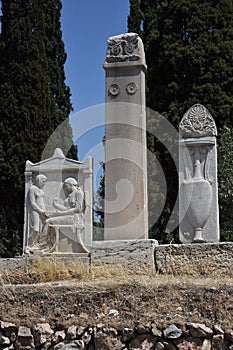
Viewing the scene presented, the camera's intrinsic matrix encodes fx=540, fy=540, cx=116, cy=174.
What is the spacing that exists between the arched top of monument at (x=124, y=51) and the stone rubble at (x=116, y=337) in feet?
14.8

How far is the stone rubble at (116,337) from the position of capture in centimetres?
438

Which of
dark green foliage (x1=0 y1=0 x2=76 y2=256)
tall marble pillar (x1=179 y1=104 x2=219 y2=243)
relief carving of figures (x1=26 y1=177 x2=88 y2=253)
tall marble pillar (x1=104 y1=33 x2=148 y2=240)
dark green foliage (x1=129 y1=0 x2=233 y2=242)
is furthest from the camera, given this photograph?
dark green foliage (x1=0 y1=0 x2=76 y2=256)

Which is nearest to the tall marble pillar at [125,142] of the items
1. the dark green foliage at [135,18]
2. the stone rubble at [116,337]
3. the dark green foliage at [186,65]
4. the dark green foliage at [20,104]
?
the stone rubble at [116,337]

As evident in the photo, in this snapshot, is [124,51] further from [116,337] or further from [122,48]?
[116,337]

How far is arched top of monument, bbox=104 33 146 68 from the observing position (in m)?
7.99

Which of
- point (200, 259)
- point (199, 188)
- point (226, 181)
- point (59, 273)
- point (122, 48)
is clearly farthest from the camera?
point (226, 181)

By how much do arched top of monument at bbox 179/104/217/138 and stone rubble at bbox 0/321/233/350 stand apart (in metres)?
4.57

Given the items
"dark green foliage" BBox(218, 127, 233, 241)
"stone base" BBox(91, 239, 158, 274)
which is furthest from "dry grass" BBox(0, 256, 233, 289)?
"dark green foliage" BBox(218, 127, 233, 241)

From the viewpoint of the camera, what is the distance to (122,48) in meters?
8.05

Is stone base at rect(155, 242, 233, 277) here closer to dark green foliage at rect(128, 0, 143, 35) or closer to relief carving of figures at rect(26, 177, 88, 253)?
relief carving of figures at rect(26, 177, 88, 253)

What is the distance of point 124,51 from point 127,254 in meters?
3.11

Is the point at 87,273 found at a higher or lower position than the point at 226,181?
lower

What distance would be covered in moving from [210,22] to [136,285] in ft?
42.5

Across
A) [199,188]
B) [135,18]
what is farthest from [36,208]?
[135,18]
